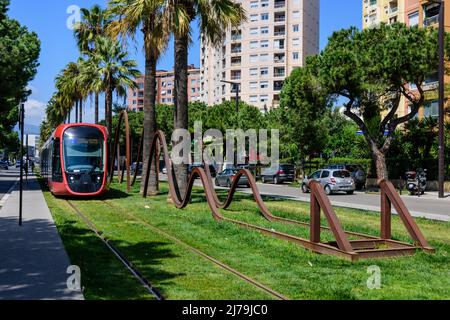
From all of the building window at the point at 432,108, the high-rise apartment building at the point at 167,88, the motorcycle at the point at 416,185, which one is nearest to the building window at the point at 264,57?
the high-rise apartment building at the point at 167,88

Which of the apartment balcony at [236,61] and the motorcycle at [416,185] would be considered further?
the apartment balcony at [236,61]

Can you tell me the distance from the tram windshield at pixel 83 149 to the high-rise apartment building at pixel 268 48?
70430 millimetres

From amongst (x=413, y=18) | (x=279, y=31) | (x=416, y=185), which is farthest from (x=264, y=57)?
(x=416, y=185)

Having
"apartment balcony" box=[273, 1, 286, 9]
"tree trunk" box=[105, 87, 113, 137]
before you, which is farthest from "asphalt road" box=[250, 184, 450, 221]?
"apartment balcony" box=[273, 1, 286, 9]

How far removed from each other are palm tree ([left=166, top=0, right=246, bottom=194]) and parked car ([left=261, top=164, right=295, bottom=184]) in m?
25.7

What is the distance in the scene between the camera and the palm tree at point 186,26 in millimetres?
19859

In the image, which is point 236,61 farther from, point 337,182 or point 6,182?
point 337,182

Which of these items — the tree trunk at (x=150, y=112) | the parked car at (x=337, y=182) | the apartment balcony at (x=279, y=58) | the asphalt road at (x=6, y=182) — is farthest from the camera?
the apartment balcony at (x=279, y=58)

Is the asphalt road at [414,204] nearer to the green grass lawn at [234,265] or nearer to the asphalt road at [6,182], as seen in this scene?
the green grass lawn at [234,265]

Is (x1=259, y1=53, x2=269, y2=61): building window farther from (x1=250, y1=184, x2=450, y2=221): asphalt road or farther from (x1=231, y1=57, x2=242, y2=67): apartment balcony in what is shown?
(x1=250, y1=184, x2=450, y2=221): asphalt road

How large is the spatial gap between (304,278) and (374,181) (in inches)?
1279

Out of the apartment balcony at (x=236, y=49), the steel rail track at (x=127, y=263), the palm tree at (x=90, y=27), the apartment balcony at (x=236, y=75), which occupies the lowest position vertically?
the steel rail track at (x=127, y=263)

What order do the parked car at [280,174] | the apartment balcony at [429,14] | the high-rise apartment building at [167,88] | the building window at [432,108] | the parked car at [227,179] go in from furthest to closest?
the high-rise apartment building at [167,88], the parked car at [280,174], the apartment balcony at [429,14], the building window at [432,108], the parked car at [227,179]

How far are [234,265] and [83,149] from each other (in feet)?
52.0
